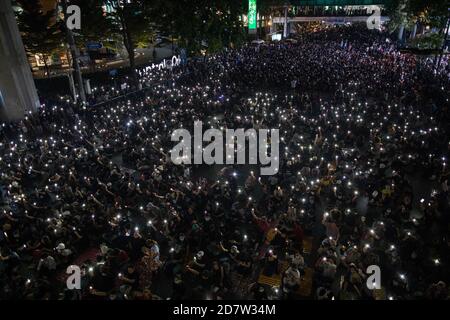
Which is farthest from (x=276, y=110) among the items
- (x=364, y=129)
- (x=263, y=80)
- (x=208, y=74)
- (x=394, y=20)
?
(x=394, y=20)

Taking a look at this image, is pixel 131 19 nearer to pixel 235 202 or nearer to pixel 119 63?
pixel 119 63

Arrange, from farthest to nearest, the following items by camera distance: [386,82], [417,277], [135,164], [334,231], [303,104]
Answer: [386,82] → [303,104] → [135,164] → [334,231] → [417,277]

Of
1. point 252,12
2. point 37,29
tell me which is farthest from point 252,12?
point 37,29

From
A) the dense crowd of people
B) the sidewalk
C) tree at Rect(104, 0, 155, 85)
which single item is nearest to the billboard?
the sidewalk

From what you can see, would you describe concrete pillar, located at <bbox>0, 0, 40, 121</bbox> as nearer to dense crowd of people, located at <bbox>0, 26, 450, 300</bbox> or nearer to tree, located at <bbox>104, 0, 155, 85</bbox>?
dense crowd of people, located at <bbox>0, 26, 450, 300</bbox>

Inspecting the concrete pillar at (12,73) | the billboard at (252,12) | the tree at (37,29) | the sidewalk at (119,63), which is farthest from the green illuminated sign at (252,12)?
the concrete pillar at (12,73)

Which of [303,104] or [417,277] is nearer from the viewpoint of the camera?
[417,277]
